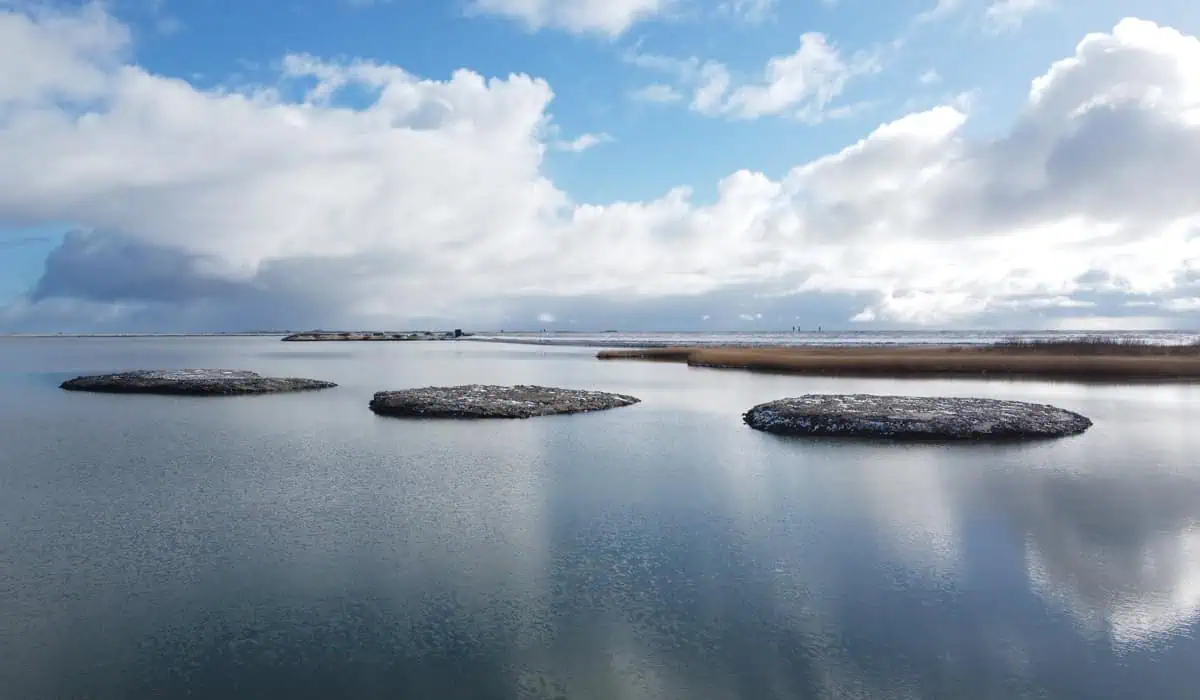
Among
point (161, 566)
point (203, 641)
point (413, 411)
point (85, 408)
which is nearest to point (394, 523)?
point (161, 566)

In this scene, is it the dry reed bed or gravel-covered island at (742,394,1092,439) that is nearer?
gravel-covered island at (742,394,1092,439)

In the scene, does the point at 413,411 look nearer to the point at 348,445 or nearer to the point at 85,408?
the point at 348,445

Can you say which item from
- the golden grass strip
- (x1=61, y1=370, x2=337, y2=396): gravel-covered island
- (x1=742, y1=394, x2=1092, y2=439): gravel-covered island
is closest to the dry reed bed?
the golden grass strip

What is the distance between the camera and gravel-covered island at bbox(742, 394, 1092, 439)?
29859mm

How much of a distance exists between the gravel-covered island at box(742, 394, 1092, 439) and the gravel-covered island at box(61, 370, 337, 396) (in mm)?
35387

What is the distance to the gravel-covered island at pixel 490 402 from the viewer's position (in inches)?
1462

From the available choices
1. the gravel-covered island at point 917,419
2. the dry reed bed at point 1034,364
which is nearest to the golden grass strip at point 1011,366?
the dry reed bed at point 1034,364

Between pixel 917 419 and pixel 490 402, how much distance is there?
847 inches

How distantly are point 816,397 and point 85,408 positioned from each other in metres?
42.2

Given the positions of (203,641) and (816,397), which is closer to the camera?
(203,641)

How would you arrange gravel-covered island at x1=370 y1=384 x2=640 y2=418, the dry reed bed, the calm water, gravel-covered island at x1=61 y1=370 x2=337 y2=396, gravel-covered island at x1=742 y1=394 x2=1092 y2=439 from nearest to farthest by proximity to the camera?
the calm water < gravel-covered island at x1=742 y1=394 x2=1092 y2=439 < gravel-covered island at x1=370 y1=384 x2=640 y2=418 < gravel-covered island at x1=61 y1=370 x2=337 y2=396 < the dry reed bed

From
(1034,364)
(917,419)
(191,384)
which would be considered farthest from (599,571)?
(1034,364)

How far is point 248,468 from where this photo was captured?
23.5 meters

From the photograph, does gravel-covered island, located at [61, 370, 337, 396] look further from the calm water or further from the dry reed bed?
the dry reed bed
